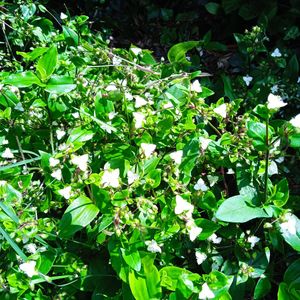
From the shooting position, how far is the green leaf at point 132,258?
110 cm

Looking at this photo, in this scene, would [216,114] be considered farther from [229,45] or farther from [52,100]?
[229,45]

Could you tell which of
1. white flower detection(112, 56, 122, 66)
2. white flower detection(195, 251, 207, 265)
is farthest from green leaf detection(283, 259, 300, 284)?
white flower detection(112, 56, 122, 66)

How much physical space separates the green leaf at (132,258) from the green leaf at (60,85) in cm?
49

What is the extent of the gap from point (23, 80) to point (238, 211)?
69 cm

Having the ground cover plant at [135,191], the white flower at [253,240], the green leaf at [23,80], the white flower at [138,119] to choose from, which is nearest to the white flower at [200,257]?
the ground cover plant at [135,191]

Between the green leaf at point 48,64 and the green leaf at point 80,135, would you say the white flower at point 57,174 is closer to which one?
the green leaf at point 80,135

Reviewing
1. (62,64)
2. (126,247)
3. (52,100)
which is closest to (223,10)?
(62,64)

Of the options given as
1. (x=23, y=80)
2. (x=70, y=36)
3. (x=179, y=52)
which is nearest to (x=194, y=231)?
(x=23, y=80)

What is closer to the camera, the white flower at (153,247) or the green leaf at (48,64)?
the white flower at (153,247)

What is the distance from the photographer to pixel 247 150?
49.8 inches

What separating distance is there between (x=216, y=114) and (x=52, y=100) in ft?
1.64

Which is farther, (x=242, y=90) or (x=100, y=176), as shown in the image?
(x=242, y=90)

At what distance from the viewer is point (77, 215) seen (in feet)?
3.77

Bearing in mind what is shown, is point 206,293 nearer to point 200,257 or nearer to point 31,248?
point 200,257
